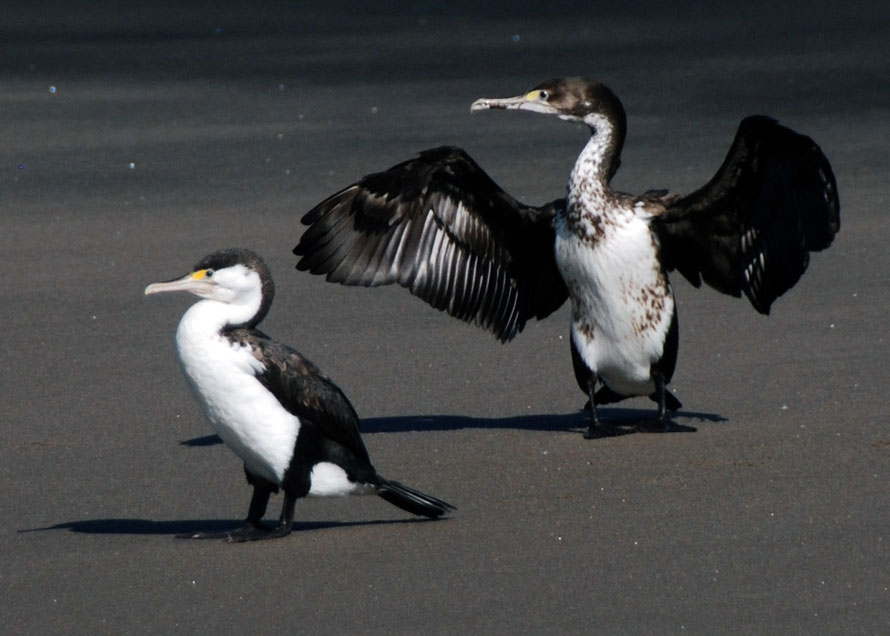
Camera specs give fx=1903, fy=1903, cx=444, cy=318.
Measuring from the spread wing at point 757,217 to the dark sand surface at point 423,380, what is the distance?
0.56m

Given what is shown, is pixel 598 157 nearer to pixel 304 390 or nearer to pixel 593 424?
pixel 593 424

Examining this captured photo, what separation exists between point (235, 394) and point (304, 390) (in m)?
0.24

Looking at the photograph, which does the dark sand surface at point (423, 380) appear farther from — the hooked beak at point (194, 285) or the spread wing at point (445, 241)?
the hooked beak at point (194, 285)

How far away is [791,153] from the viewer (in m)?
7.39

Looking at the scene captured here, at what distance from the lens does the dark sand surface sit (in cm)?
574

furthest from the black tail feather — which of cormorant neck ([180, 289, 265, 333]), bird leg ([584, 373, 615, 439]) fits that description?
bird leg ([584, 373, 615, 439])

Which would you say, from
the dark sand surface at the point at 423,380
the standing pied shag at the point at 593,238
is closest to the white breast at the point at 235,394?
the dark sand surface at the point at 423,380

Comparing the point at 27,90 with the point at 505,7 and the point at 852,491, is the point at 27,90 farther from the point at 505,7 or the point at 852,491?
the point at 852,491

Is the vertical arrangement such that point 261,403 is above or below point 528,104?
below

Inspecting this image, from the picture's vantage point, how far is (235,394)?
6.12m

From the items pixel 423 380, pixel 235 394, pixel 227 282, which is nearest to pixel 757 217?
pixel 423 380

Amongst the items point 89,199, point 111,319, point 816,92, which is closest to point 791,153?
point 111,319

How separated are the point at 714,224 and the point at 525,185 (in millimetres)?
4716

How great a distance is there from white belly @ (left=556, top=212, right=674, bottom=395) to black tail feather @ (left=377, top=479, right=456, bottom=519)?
1516 mm
